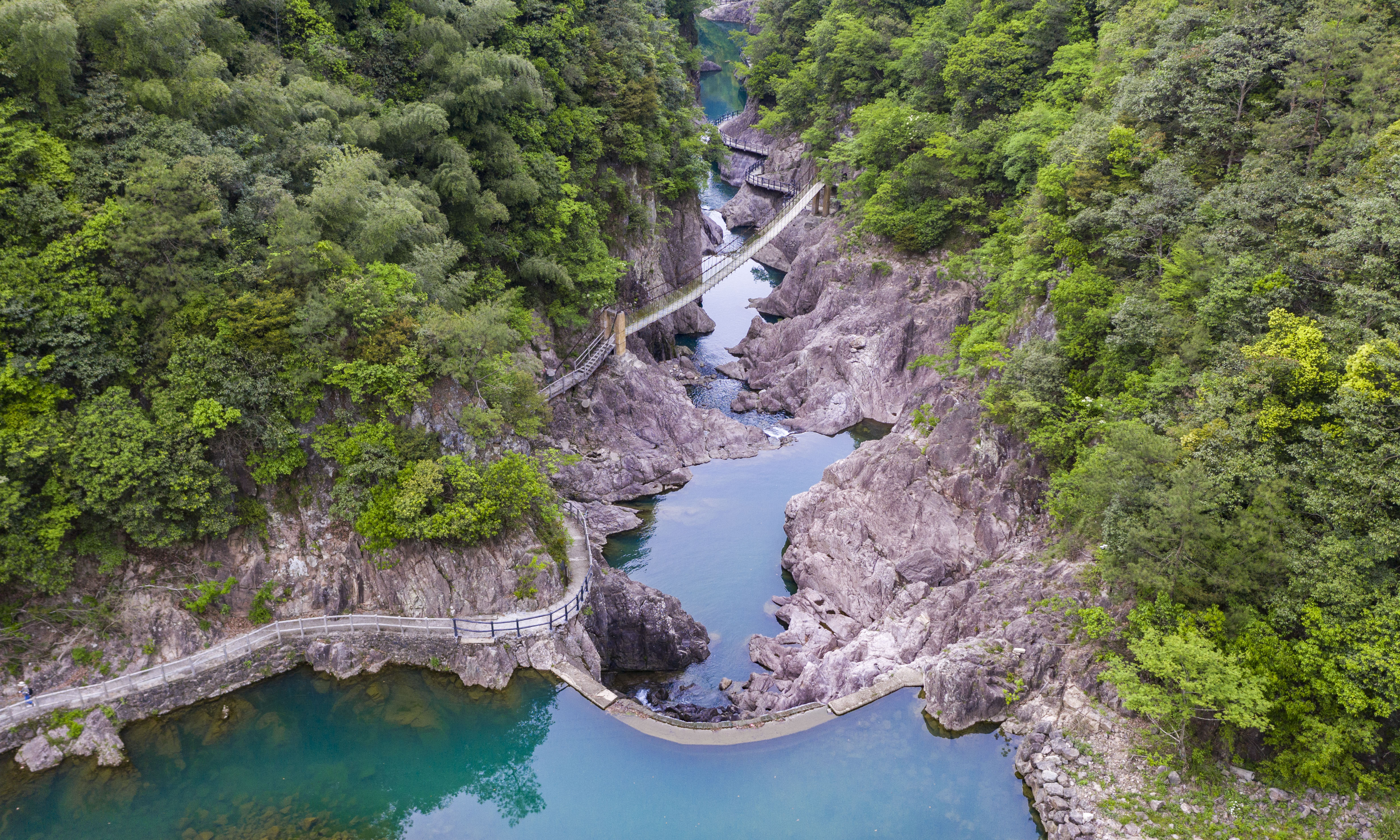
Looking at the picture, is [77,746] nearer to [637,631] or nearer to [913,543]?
[637,631]

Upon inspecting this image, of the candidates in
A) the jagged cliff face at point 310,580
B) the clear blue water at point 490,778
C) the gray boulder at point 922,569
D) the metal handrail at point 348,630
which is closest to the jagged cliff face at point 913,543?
the gray boulder at point 922,569

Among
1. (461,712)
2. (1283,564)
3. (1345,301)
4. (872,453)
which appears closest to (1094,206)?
(1345,301)

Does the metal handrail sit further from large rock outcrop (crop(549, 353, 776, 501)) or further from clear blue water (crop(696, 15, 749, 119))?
clear blue water (crop(696, 15, 749, 119))

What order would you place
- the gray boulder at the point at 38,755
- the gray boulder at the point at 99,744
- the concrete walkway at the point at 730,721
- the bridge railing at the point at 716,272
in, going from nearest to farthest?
the gray boulder at the point at 38,755, the gray boulder at the point at 99,744, the concrete walkway at the point at 730,721, the bridge railing at the point at 716,272

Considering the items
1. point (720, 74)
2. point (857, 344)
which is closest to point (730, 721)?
point (857, 344)

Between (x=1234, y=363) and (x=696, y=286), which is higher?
(x=1234, y=363)

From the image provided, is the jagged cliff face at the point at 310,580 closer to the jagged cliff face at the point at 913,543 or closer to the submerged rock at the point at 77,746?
the submerged rock at the point at 77,746
